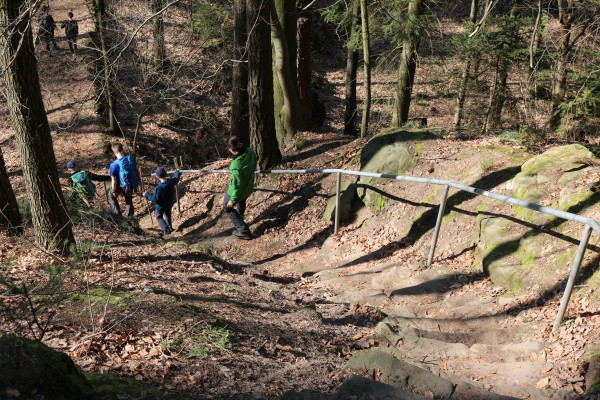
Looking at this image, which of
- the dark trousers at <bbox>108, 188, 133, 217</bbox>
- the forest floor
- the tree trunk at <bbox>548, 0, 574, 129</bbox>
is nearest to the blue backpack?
the dark trousers at <bbox>108, 188, 133, 217</bbox>

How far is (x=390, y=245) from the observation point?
8367mm

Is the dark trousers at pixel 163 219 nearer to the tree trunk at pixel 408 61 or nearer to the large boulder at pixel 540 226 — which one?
the large boulder at pixel 540 226

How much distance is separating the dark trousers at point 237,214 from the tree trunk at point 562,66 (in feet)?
23.1

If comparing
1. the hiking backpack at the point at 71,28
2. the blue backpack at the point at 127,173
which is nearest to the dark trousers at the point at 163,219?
the blue backpack at the point at 127,173

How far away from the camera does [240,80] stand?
13.1m

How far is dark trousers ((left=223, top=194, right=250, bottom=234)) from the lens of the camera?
31.7 ft

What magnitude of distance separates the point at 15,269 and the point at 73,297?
1844 mm

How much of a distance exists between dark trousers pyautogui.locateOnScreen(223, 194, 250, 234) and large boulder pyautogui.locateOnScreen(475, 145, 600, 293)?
4.68m

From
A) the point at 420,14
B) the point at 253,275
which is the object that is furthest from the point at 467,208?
the point at 420,14

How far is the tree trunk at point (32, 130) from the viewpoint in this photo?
620cm

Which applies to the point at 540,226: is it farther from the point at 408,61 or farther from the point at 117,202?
the point at 117,202

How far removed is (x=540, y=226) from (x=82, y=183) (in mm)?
9123

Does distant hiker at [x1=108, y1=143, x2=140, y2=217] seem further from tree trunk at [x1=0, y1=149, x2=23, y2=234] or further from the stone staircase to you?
the stone staircase

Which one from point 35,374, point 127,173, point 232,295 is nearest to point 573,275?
point 232,295
